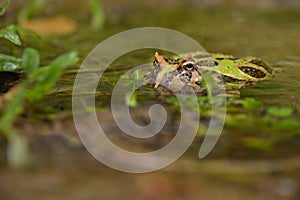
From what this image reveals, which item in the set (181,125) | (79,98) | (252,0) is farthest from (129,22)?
(181,125)

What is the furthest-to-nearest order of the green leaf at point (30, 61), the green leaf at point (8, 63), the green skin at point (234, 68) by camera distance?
the green skin at point (234, 68)
the green leaf at point (8, 63)
the green leaf at point (30, 61)

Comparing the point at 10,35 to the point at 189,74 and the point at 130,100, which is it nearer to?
the point at 130,100

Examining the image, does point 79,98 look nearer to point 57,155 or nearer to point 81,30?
point 57,155

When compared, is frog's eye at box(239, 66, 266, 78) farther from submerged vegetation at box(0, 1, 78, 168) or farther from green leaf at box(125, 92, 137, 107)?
submerged vegetation at box(0, 1, 78, 168)

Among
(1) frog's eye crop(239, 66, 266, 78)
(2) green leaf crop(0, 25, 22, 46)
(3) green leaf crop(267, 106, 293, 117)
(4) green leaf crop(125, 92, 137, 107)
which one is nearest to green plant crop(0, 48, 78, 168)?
(4) green leaf crop(125, 92, 137, 107)

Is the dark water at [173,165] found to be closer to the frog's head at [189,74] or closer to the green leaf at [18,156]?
the green leaf at [18,156]

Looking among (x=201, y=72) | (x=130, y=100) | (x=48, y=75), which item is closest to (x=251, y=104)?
(x=130, y=100)

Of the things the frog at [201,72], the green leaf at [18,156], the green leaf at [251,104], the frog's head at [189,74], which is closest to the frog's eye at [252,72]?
the frog at [201,72]
